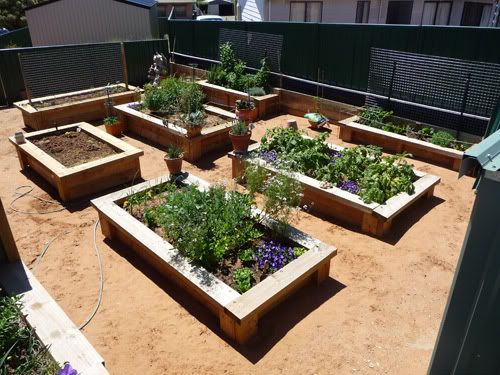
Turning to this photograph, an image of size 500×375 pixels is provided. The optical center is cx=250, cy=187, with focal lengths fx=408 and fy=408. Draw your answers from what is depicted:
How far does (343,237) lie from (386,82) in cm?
453

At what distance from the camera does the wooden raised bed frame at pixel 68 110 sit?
29.8ft

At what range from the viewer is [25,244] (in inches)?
203

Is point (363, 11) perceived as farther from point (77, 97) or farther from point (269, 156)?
point (269, 156)

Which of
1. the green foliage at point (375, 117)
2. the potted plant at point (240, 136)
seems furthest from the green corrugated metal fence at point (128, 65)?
the green foliage at point (375, 117)

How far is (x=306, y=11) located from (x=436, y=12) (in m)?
4.66

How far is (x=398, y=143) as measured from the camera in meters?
7.61

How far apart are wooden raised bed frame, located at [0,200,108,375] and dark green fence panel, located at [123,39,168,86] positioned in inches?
380

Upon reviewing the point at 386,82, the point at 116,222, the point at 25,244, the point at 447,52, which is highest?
the point at 447,52

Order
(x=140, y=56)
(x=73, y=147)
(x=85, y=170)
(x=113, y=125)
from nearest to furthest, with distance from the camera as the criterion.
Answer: (x=85, y=170) < (x=73, y=147) < (x=113, y=125) < (x=140, y=56)

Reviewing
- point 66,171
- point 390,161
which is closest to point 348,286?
point 390,161

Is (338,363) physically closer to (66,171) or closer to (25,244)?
(25,244)

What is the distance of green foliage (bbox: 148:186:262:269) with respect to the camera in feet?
13.6

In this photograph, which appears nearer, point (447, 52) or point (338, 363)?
point (338, 363)

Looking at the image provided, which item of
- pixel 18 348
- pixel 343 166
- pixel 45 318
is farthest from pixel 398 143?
pixel 18 348
